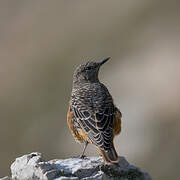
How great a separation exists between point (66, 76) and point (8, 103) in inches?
172

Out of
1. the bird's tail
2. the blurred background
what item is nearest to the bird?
the bird's tail

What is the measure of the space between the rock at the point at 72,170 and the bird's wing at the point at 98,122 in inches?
15.9

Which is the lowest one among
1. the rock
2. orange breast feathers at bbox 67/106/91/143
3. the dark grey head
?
the rock

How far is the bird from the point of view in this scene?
55.6 ft

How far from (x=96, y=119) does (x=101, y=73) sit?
32.9 m

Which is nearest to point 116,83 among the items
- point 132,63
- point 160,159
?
point 132,63

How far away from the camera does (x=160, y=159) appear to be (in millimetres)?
44781

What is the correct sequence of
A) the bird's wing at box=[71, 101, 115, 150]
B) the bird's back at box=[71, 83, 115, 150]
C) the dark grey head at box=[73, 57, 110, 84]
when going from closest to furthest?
the bird's wing at box=[71, 101, 115, 150]
the bird's back at box=[71, 83, 115, 150]
the dark grey head at box=[73, 57, 110, 84]

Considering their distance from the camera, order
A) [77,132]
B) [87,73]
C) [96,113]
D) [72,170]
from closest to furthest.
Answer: [72,170]
[96,113]
[77,132]
[87,73]

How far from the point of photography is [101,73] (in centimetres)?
5044

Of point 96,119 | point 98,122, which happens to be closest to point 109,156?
point 98,122

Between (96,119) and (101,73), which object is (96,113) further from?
(101,73)

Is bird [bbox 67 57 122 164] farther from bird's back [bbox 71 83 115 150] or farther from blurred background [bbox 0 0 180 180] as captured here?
blurred background [bbox 0 0 180 180]

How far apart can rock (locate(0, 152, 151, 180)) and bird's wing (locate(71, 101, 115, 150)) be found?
404 mm
